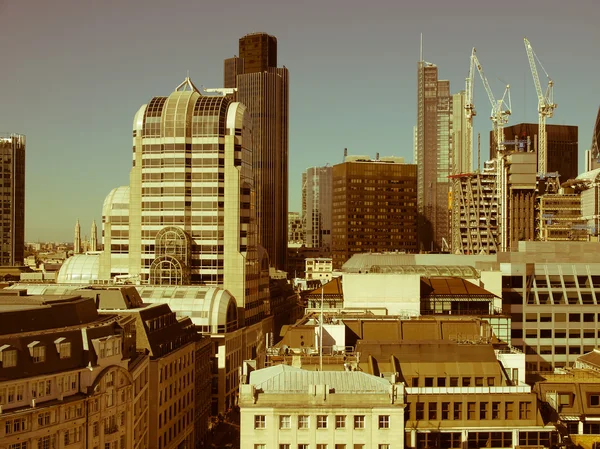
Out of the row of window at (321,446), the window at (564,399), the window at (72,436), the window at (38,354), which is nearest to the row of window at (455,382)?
the window at (564,399)

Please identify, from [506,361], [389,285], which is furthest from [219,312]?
[506,361]

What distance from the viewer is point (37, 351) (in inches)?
3789

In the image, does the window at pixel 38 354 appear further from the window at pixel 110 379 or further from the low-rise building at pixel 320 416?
the low-rise building at pixel 320 416

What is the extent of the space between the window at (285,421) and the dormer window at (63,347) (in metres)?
29.4

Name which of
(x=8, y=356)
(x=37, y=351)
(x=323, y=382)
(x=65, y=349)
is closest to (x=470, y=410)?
(x=323, y=382)

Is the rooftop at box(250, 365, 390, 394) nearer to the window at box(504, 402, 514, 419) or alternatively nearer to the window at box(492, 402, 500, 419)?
the window at box(492, 402, 500, 419)

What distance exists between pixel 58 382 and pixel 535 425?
50776 mm

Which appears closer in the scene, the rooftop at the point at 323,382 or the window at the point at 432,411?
the rooftop at the point at 323,382

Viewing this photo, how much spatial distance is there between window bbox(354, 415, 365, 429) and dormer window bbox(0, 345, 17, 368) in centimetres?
3642

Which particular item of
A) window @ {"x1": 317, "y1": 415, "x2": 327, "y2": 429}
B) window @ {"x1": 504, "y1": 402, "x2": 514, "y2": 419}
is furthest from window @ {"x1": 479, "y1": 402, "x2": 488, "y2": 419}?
window @ {"x1": 317, "y1": 415, "x2": 327, "y2": 429}

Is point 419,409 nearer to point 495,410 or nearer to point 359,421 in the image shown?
point 495,410

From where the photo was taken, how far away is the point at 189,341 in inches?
6132

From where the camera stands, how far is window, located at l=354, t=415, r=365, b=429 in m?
83.8

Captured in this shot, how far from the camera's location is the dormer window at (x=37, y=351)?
95625 mm
